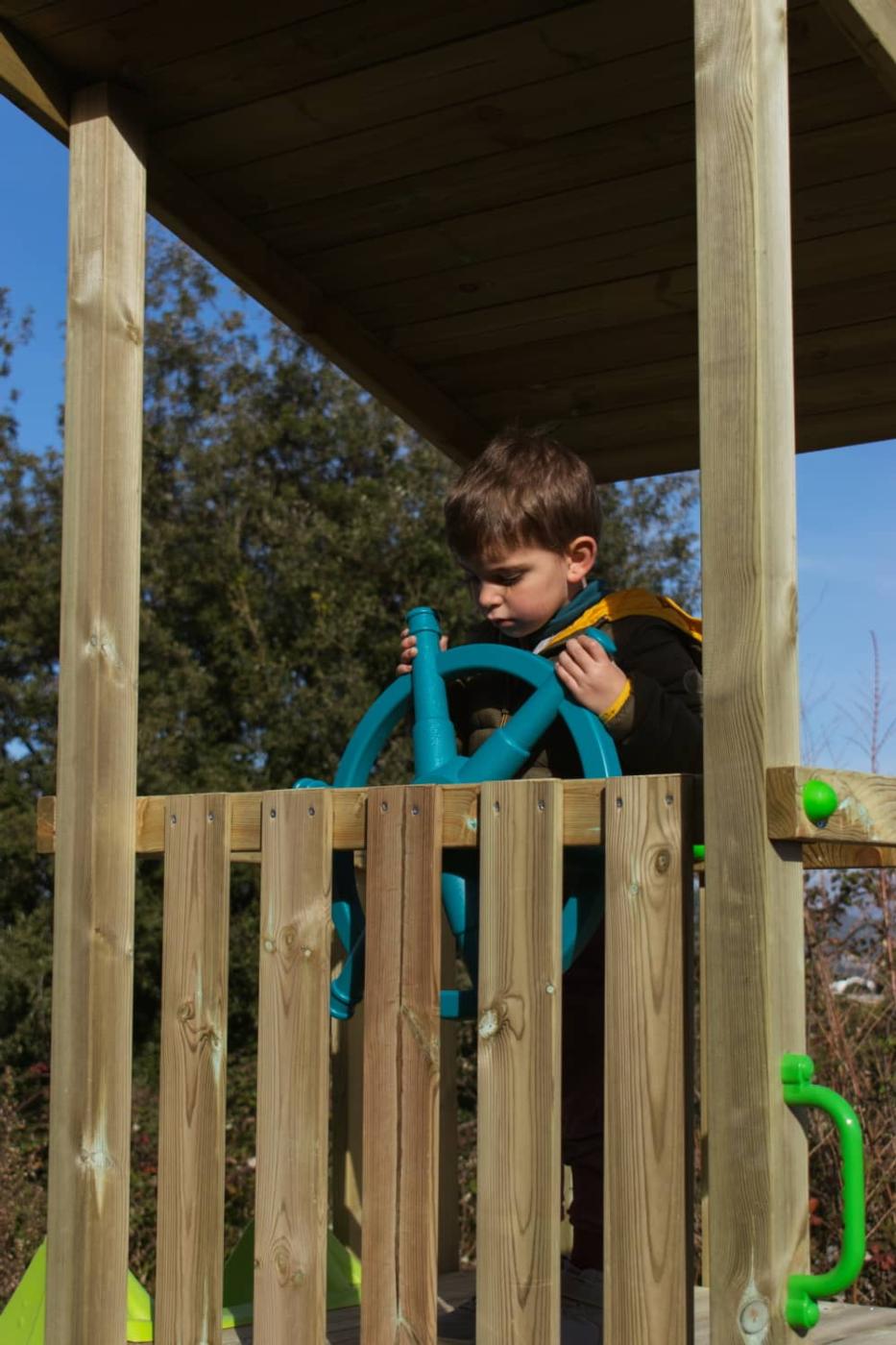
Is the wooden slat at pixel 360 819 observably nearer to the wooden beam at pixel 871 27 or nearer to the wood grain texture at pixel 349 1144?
the wood grain texture at pixel 349 1144

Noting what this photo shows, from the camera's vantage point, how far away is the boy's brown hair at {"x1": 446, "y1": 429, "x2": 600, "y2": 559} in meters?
2.98

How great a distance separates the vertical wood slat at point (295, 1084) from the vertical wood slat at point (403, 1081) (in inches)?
4.2

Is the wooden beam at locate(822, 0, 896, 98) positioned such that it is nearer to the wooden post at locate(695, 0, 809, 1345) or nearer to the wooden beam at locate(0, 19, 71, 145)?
the wooden post at locate(695, 0, 809, 1345)

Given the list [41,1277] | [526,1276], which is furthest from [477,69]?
[41,1277]

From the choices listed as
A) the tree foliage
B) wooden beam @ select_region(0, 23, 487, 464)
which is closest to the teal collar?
wooden beam @ select_region(0, 23, 487, 464)

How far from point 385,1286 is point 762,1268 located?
25.5 inches

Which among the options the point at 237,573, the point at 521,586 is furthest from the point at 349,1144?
the point at 237,573

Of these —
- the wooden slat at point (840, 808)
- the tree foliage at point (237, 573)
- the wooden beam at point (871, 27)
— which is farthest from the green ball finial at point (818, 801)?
the tree foliage at point (237, 573)

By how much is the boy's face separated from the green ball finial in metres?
0.96

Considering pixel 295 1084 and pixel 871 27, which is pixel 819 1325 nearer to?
pixel 295 1084

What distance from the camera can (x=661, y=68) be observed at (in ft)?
9.96

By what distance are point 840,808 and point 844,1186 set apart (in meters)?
0.51

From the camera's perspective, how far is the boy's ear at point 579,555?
3.04 meters

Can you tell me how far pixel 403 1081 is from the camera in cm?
240
